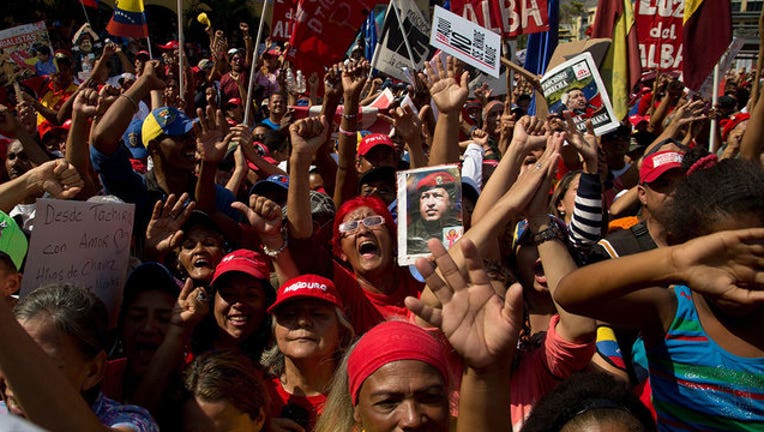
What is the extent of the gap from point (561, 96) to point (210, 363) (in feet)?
11.4

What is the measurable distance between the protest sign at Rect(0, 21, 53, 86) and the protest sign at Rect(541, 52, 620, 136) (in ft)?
25.1

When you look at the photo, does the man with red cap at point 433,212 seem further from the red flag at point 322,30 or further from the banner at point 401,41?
the red flag at point 322,30

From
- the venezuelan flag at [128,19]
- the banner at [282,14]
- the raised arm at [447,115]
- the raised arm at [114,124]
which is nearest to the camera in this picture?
the raised arm at [114,124]

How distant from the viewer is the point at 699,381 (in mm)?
1916

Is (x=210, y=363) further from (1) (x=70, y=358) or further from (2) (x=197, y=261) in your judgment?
(2) (x=197, y=261)

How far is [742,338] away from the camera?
1.89 metres

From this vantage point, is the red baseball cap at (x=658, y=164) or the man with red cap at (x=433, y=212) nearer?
the man with red cap at (x=433, y=212)

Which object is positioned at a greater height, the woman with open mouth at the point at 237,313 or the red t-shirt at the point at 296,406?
the woman with open mouth at the point at 237,313

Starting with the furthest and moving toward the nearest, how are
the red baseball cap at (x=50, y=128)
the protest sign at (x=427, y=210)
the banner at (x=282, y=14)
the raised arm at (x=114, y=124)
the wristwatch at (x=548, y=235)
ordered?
the banner at (x=282, y=14), the red baseball cap at (x=50, y=128), the raised arm at (x=114, y=124), the protest sign at (x=427, y=210), the wristwatch at (x=548, y=235)

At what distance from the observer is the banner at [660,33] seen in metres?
8.44

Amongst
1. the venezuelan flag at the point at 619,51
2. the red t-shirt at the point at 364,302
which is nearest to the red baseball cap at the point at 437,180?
the red t-shirt at the point at 364,302

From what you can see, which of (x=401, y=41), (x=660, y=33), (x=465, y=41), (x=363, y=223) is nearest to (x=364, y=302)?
(x=363, y=223)

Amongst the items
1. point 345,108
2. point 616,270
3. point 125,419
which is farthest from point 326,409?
point 345,108

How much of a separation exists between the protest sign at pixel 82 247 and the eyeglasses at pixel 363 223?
1.02m
